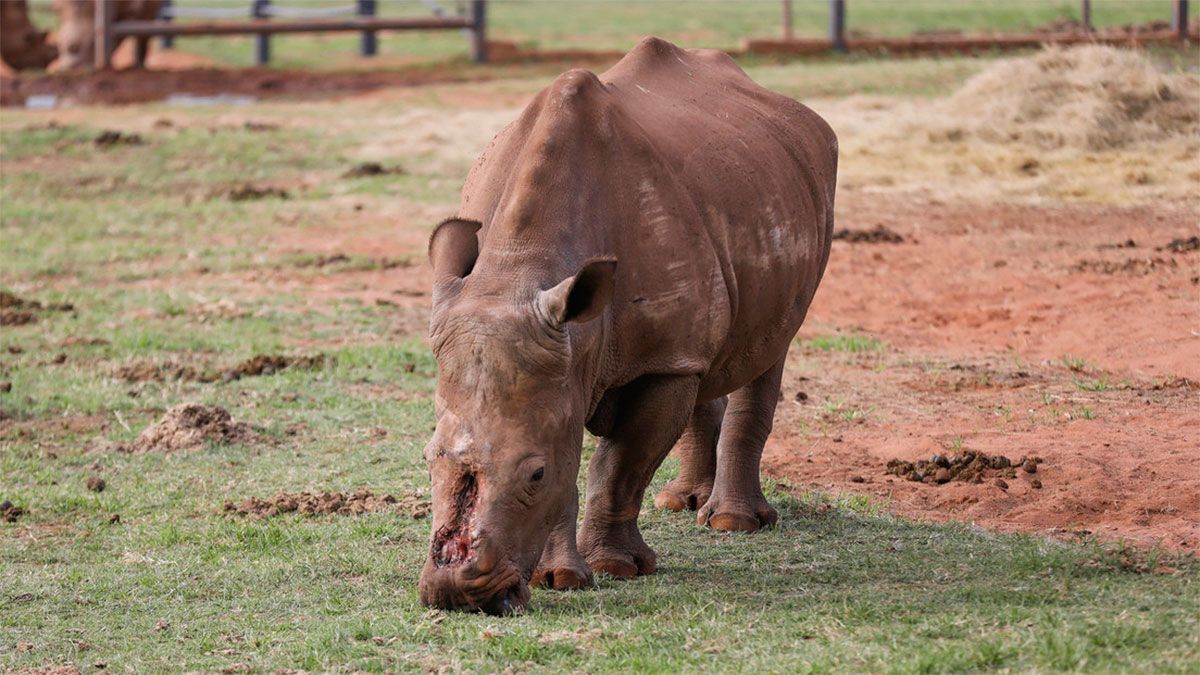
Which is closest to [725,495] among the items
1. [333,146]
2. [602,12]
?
[333,146]

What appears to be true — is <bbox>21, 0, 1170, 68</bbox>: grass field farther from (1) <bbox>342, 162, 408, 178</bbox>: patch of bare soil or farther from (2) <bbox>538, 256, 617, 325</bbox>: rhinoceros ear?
(2) <bbox>538, 256, 617, 325</bbox>: rhinoceros ear

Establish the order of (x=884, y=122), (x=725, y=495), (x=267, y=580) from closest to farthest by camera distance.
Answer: (x=267, y=580) < (x=725, y=495) < (x=884, y=122)

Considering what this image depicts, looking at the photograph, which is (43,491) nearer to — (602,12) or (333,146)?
(333,146)

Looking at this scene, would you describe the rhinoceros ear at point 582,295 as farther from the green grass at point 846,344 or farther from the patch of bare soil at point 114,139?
the patch of bare soil at point 114,139

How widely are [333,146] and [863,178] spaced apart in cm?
699

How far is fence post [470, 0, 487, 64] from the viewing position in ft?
94.5

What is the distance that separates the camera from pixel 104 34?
2902cm

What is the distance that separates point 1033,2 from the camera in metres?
36.3

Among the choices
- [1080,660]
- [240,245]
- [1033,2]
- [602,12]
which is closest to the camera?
[1080,660]

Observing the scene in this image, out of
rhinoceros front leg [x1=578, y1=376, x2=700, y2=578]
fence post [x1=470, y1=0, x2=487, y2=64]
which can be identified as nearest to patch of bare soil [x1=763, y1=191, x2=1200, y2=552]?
rhinoceros front leg [x1=578, y1=376, x2=700, y2=578]

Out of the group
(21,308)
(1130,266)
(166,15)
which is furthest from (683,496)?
(166,15)

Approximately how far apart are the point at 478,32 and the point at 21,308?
15962 millimetres

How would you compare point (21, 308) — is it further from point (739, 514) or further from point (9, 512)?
point (739, 514)

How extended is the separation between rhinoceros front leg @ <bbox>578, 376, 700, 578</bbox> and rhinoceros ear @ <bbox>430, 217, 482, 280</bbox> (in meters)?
0.85
